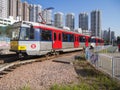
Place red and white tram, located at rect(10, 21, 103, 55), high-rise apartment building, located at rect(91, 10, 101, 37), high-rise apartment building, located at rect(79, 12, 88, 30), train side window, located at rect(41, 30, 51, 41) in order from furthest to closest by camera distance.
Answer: high-rise apartment building, located at rect(79, 12, 88, 30) → high-rise apartment building, located at rect(91, 10, 101, 37) → train side window, located at rect(41, 30, 51, 41) → red and white tram, located at rect(10, 21, 103, 55)

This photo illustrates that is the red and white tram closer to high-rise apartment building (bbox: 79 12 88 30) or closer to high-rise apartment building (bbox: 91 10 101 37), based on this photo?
high-rise apartment building (bbox: 91 10 101 37)

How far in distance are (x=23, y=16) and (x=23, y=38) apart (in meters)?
33.3

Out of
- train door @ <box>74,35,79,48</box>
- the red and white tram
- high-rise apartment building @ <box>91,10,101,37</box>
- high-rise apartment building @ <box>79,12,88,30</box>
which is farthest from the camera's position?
high-rise apartment building @ <box>79,12,88,30</box>

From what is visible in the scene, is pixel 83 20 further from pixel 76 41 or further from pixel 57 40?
pixel 57 40

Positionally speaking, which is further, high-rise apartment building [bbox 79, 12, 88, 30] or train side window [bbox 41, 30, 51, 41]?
high-rise apartment building [bbox 79, 12, 88, 30]

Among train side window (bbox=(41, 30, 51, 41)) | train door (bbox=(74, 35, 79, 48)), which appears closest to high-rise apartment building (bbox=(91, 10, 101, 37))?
train door (bbox=(74, 35, 79, 48))

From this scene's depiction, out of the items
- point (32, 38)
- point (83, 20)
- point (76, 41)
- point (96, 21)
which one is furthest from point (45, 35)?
point (83, 20)

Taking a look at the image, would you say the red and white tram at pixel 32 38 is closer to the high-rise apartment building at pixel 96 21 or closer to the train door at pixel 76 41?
the train door at pixel 76 41

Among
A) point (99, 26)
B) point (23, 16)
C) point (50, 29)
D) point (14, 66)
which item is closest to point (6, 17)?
point (23, 16)

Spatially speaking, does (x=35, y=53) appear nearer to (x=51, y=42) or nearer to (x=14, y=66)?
(x=51, y=42)

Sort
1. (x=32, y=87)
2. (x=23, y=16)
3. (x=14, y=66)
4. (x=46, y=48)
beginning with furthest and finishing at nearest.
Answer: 1. (x=23, y=16)
2. (x=46, y=48)
3. (x=14, y=66)
4. (x=32, y=87)

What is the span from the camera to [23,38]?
16516mm

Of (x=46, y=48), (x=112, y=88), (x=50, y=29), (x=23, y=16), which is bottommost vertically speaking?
(x=112, y=88)

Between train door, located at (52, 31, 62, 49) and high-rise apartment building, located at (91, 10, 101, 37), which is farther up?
high-rise apartment building, located at (91, 10, 101, 37)
